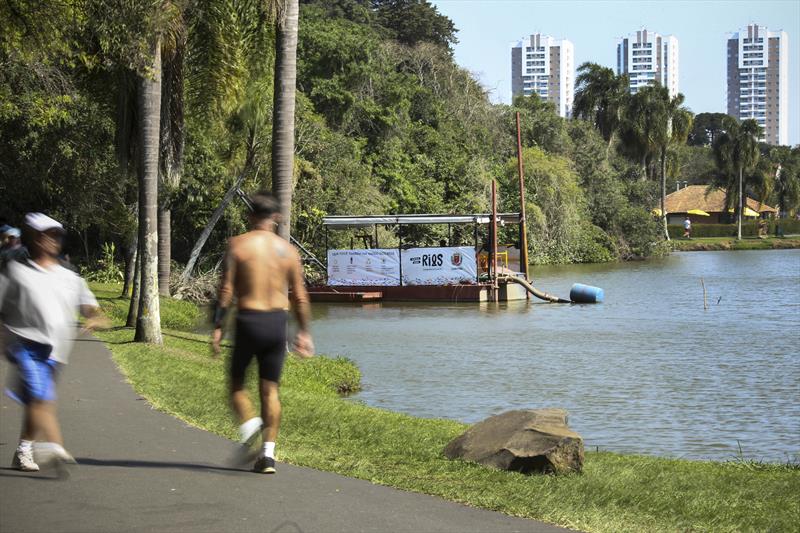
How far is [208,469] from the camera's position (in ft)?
25.8

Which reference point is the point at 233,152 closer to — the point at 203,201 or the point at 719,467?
the point at 203,201

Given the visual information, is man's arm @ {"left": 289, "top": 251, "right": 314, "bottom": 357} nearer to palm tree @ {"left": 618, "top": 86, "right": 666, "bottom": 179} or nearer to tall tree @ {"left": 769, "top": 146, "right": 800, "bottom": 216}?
palm tree @ {"left": 618, "top": 86, "right": 666, "bottom": 179}

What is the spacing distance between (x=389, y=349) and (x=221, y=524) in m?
19.5

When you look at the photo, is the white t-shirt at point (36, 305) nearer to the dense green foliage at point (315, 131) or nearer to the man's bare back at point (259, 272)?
the man's bare back at point (259, 272)

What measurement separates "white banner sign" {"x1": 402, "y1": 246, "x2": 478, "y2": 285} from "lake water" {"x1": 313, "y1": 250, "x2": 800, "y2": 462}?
1.88 meters

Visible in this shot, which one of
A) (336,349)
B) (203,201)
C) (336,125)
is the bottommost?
(336,349)

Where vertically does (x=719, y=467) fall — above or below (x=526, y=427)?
below

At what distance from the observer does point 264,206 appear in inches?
303

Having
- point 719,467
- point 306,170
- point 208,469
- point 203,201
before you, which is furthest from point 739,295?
point 208,469

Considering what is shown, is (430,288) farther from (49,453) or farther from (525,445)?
(49,453)

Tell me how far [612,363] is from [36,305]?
17776mm

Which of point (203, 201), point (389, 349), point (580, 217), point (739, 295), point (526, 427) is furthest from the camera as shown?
point (580, 217)

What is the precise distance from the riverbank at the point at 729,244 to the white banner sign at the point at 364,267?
57839 millimetres

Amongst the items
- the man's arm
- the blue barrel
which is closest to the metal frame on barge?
the blue barrel
